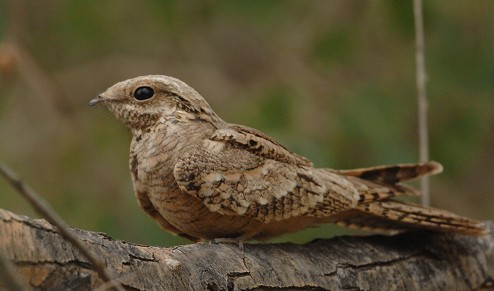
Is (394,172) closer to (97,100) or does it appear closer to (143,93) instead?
(143,93)

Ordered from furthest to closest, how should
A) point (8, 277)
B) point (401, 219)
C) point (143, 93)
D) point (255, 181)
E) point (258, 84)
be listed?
1. point (258, 84)
2. point (401, 219)
3. point (143, 93)
4. point (255, 181)
5. point (8, 277)

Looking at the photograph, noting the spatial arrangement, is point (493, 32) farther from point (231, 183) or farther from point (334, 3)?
point (231, 183)

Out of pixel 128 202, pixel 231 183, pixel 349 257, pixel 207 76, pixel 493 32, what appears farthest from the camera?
pixel 207 76

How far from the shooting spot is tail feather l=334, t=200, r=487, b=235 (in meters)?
3.83

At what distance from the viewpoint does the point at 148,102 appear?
3.70 m

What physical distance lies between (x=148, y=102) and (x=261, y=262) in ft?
2.47

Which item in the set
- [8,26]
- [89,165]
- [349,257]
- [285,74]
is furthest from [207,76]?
[349,257]

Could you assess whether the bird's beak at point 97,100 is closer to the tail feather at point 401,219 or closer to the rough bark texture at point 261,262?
the rough bark texture at point 261,262

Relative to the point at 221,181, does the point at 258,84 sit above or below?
above

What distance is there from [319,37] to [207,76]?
2.87 ft

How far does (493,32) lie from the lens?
6004mm

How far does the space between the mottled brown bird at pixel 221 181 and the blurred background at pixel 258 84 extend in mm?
1358

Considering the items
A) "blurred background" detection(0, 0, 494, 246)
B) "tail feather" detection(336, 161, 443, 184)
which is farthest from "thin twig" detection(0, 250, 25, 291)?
"blurred background" detection(0, 0, 494, 246)

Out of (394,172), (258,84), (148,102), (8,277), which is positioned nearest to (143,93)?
(148,102)
